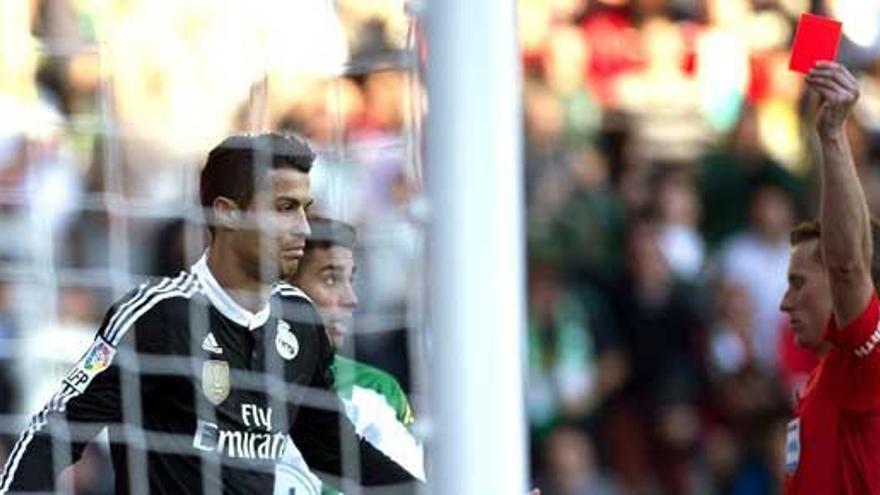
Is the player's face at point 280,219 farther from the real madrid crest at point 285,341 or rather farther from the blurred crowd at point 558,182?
the blurred crowd at point 558,182

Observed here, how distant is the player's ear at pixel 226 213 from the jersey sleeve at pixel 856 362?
3.58ft

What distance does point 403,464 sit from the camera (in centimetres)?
522

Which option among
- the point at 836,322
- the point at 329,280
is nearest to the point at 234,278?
the point at 329,280

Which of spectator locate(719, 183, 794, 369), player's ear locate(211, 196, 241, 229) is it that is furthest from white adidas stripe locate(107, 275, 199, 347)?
spectator locate(719, 183, 794, 369)

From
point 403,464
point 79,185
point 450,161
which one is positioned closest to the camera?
point 450,161

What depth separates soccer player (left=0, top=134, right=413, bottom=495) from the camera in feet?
16.0

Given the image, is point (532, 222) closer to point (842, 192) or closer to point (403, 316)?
point (403, 316)

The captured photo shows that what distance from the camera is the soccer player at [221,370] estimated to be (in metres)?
4.88

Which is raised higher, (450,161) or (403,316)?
(450,161)

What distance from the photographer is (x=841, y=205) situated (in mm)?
4840

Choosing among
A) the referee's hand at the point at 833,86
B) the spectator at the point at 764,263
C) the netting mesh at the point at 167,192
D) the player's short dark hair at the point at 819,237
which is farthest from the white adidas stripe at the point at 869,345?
the spectator at the point at 764,263

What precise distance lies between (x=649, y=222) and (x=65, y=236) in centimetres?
232

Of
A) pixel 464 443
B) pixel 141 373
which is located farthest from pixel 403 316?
pixel 464 443

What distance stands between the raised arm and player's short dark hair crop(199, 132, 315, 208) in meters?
0.91
